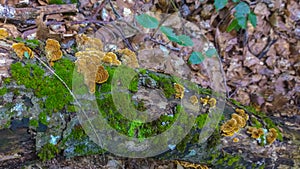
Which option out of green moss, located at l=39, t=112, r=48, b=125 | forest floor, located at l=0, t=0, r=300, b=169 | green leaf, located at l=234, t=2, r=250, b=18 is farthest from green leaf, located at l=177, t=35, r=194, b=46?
green moss, located at l=39, t=112, r=48, b=125

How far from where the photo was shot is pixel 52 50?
2172 millimetres

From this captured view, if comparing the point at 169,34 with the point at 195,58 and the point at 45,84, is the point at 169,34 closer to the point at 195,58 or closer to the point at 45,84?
the point at 195,58

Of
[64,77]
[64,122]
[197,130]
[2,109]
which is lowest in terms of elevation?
[197,130]

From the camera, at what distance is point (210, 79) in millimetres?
4250

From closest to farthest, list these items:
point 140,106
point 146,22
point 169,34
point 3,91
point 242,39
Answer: point 3,91, point 140,106, point 146,22, point 169,34, point 242,39

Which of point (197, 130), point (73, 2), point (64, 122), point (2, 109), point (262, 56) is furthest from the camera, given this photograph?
point (262, 56)

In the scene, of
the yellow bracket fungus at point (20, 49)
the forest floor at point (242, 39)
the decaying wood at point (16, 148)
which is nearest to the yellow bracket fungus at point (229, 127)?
the forest floor at point (242, 39)

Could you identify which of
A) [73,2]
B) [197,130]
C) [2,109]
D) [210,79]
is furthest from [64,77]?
[210,79]

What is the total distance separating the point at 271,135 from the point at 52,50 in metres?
2.24

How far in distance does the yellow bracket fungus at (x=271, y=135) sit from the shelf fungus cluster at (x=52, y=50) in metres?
2.14

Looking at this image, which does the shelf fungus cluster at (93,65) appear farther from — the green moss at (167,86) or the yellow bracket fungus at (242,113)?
the yellow bracket fungus at (242,113)

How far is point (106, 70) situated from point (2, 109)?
2.55ft

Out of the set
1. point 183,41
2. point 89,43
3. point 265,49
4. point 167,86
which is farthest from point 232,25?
point 89,43

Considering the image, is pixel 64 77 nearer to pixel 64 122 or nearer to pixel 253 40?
pixel 64 122
